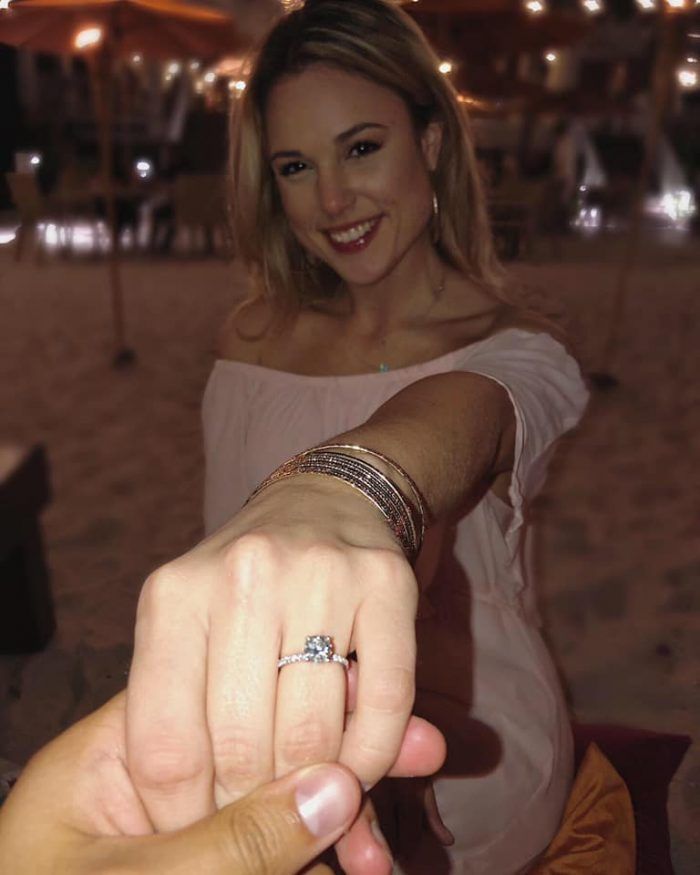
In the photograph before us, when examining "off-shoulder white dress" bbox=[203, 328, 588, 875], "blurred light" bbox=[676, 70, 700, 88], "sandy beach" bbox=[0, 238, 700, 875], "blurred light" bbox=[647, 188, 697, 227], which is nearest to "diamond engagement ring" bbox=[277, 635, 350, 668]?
"off-shoulder white dress" bbox=[203, 328, 588, 875]

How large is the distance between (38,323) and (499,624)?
20.3 ft

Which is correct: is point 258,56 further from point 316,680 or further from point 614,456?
point 614,456

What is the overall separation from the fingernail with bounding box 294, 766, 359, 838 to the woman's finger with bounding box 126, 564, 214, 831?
0.08 meters

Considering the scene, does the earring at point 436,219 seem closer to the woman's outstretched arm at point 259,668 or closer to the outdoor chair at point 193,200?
the woman's outstretched arm at point 259,668

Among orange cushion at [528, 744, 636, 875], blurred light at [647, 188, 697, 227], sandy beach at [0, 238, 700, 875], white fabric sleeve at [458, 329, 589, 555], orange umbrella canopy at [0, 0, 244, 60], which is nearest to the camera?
orange umbrella canopy at [0, 0, 244, 60]

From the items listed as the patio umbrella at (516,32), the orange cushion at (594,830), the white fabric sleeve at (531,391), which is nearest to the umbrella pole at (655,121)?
the patio umbrella at (516,32)

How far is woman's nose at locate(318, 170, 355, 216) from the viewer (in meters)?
1.47

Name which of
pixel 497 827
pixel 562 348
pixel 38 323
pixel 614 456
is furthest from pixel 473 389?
pixel 38 323

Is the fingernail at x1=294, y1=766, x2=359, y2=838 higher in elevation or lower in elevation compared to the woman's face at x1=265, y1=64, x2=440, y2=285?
lower

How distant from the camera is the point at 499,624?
4.38ft

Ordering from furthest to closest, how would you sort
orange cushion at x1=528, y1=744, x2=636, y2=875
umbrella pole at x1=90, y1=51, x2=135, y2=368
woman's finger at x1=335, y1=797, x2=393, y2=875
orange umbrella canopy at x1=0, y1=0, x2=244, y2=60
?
umbrella pole at x1=90, y1=51, x2=135, y2=368 → orange cushion at x1=528, y1=744, x2=636, y2=875 → orange umbrella canopy at x1=0, y1=0, x2=244, y2=60 → woman's finger at x1=335, y1=797, x2=393, y2=875

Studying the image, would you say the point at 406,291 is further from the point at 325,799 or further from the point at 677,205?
the point at 677,205

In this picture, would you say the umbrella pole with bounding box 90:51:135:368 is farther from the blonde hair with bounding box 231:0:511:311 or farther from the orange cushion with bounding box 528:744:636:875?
the orange cushion with bounding box 528:744:636:875

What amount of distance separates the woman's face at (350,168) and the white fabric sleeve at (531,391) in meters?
0.36
